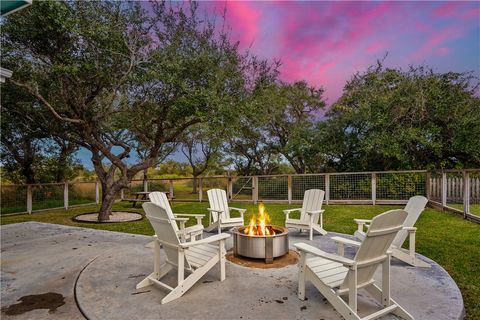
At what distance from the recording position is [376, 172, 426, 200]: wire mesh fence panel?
412 inches

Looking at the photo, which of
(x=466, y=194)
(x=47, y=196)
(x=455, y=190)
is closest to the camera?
(x=466, y=194)

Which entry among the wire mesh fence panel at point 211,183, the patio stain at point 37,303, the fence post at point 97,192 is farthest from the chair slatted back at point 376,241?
the fence post at point 97,192

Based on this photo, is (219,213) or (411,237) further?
(219,213)

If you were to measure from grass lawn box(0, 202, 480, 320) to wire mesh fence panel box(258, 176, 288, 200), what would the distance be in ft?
5.58

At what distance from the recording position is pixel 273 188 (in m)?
12.0

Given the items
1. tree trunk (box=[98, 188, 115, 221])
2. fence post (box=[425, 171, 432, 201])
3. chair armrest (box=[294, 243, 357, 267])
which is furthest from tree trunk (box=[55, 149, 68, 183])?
fence post (box=[425, 171, 432, 201])

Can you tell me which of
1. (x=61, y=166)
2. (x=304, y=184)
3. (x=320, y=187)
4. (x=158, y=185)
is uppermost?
(x=61, y=166)

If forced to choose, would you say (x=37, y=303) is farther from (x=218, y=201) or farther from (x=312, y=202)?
(x=312, y=202)

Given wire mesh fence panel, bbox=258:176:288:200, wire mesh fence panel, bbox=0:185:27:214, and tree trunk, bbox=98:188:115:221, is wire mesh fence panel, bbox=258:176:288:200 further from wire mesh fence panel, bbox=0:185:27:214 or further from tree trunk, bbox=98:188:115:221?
wire mesh fence panel, bbox=0:185:27:214

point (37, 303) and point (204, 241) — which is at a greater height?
point (204, 241)

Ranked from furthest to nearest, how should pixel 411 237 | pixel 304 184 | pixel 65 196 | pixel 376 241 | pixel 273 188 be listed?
1. pixel 273 188
2. pixel 304 184
3. pixel 65 196
4. pixel 411 237
5. pixel 376 241

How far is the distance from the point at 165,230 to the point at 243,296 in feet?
3.60

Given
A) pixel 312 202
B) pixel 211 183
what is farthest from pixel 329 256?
pixel 211 183

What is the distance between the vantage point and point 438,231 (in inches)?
248
